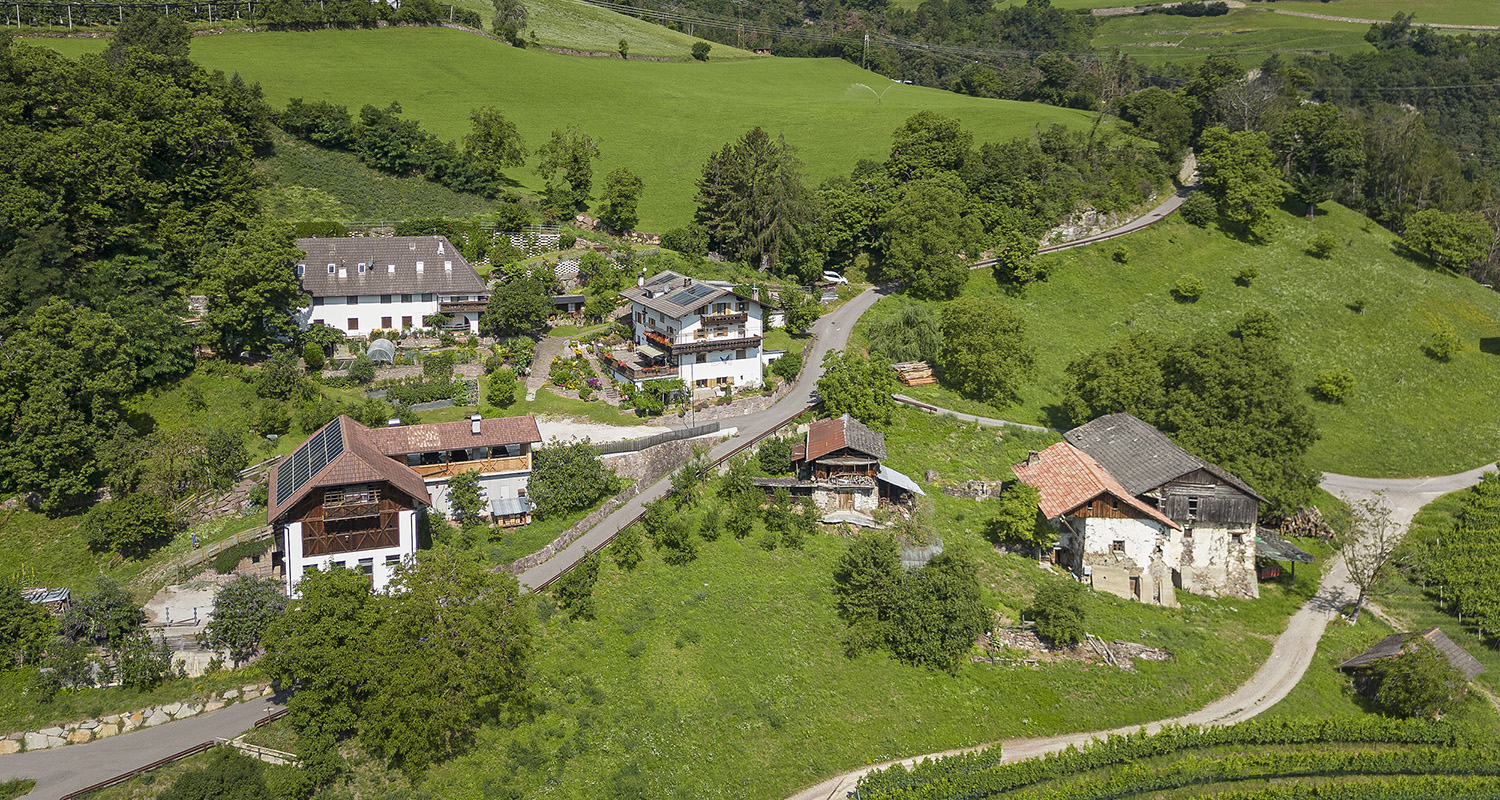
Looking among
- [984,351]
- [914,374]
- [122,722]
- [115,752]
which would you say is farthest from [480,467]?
[984,351]

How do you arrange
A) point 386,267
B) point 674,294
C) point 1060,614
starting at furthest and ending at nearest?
point 386,267
point 674,294
point 1060,614

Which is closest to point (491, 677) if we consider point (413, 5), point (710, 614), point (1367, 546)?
point (710, 614)

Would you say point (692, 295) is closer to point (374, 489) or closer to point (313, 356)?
point (313, 356)

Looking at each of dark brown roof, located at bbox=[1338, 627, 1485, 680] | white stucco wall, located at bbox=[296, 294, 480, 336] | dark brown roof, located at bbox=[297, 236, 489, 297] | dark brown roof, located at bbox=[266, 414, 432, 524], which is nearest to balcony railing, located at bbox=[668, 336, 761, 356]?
white stucco wall, located at bbox=[296, 294, 480, 336]

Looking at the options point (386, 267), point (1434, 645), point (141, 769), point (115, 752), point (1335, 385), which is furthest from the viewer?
point (1335, 385)

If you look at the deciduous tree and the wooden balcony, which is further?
the deciduous tree

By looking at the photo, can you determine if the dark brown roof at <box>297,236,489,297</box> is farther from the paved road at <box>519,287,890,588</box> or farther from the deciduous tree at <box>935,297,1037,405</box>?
the deciduous tree at <box>935,297,1037,405</box>

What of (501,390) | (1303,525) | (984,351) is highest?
(984,351)
